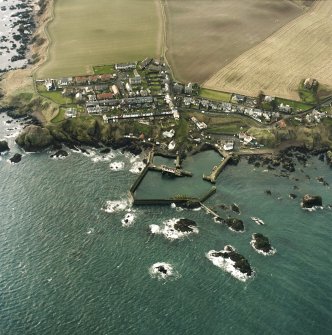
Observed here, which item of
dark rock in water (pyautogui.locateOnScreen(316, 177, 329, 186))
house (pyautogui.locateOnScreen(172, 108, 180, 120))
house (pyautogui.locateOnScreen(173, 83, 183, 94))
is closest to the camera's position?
dark rock in water (pyautogui.locateOnScreen(316, 177, 329, 186))

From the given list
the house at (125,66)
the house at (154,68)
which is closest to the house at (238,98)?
the house at (154,68)

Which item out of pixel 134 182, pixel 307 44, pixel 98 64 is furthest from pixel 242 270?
pixel 307 44

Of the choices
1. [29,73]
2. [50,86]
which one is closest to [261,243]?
[50,86]

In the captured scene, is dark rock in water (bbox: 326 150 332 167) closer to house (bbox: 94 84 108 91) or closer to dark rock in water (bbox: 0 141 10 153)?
house (bbox: 94 84 108 91)

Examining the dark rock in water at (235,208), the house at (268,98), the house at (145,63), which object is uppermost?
the house at (145,63)

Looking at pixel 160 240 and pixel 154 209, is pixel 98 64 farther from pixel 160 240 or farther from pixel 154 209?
pixel 160 240

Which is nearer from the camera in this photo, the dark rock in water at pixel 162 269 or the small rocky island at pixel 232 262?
the dark rock in water at pixel 162 269

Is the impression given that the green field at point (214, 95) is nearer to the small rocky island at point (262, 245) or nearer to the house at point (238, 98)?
the house at point (238, 98)

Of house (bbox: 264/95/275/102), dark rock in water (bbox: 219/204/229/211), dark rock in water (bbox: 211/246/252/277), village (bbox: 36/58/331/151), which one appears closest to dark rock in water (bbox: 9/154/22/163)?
village (bbox: 36/58/331/151)
